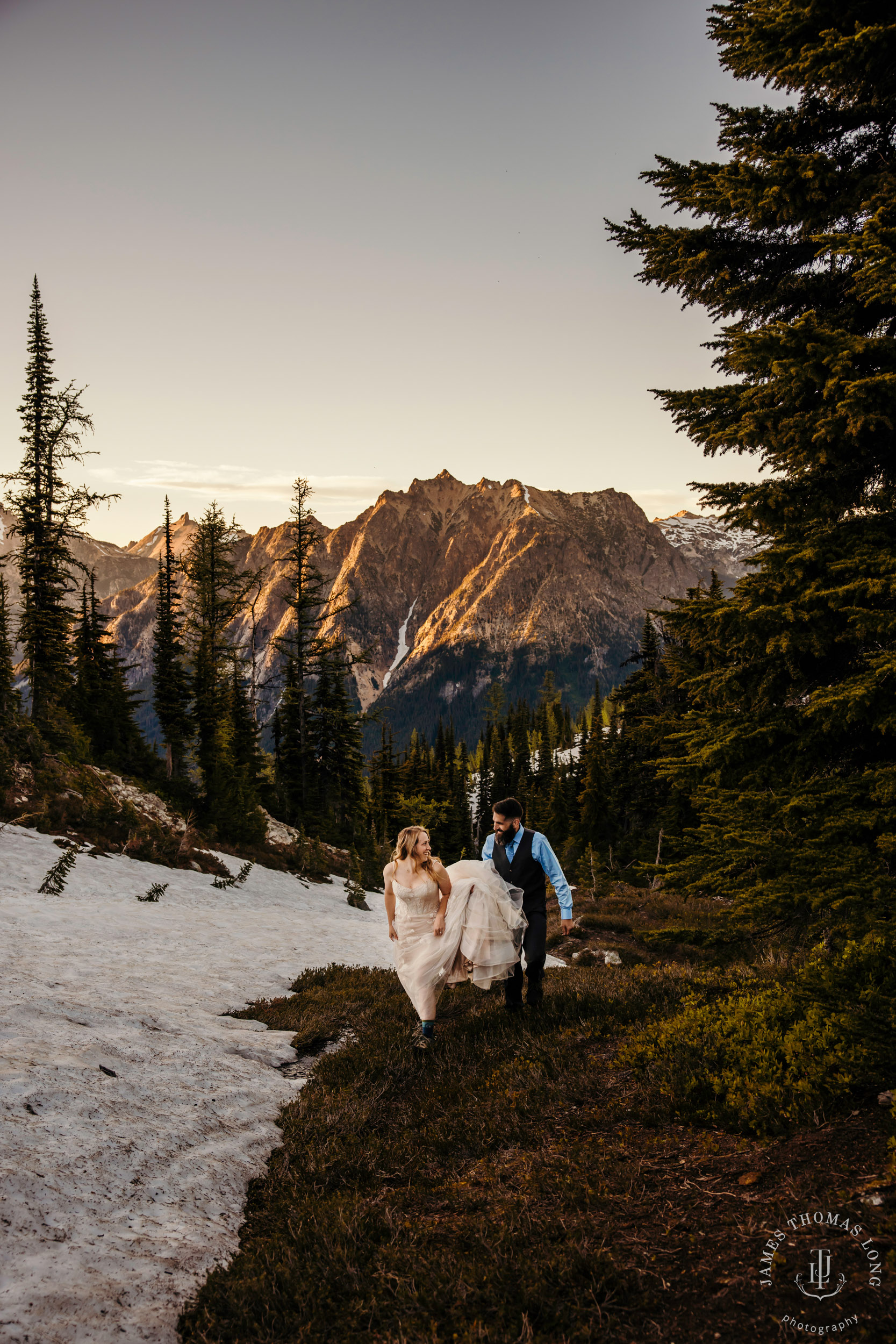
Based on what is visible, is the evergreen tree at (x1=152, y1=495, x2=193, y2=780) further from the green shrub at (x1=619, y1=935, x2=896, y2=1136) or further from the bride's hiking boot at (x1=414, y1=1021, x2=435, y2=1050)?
the green shrub at (x1=619, y1=935, x2=896, y2=1136)

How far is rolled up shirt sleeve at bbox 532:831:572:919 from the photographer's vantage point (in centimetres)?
688

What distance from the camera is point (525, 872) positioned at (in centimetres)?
736

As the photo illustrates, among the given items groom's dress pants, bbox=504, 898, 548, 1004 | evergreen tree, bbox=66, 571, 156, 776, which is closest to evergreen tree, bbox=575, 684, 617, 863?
evergreen tree, bbox=66, 571, 156, 776

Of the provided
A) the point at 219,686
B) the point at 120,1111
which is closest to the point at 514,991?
the point at 120,1111

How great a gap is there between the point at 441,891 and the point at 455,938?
1.68ft

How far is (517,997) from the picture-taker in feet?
25.1

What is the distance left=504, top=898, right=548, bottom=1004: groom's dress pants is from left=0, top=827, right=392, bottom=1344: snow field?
256 cm

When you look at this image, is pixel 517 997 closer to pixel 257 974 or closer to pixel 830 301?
pixel 257 974

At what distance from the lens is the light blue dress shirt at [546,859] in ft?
22.7

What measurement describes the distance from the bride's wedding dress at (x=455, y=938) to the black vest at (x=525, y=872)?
0.78 feet

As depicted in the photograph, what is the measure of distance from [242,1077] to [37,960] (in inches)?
175

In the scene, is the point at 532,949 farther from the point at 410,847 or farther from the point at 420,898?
the point at 410,847
